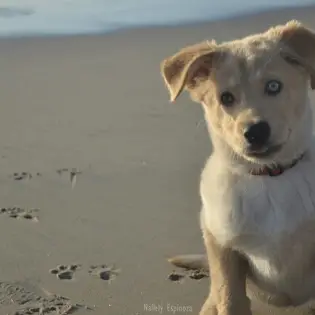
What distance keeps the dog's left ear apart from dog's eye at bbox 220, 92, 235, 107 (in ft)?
0.82

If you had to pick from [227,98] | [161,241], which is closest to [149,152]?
[161,241]

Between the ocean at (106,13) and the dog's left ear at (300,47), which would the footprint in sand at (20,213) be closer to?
the dog's left ear at (300,47)

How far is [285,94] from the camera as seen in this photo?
3.19m

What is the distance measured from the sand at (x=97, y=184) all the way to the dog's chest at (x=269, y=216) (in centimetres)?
61

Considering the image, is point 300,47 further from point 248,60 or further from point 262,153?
point 262,153

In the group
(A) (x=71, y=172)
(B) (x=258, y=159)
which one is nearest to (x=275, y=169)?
(B) (x=258, y=159)

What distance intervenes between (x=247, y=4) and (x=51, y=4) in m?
2.00

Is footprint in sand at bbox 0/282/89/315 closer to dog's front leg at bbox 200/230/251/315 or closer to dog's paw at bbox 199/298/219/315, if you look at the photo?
dog's paw at bbox 199/298/219/315

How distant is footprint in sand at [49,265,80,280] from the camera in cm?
412

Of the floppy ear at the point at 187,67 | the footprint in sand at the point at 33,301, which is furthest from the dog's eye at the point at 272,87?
the footprint in sand at the point at 33,301

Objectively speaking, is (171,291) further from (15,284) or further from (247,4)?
(247,4)

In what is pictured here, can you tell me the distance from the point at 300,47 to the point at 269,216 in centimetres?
64

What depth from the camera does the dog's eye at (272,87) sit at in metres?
3.18

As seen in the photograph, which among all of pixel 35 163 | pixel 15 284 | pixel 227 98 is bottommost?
pixel 15 284
